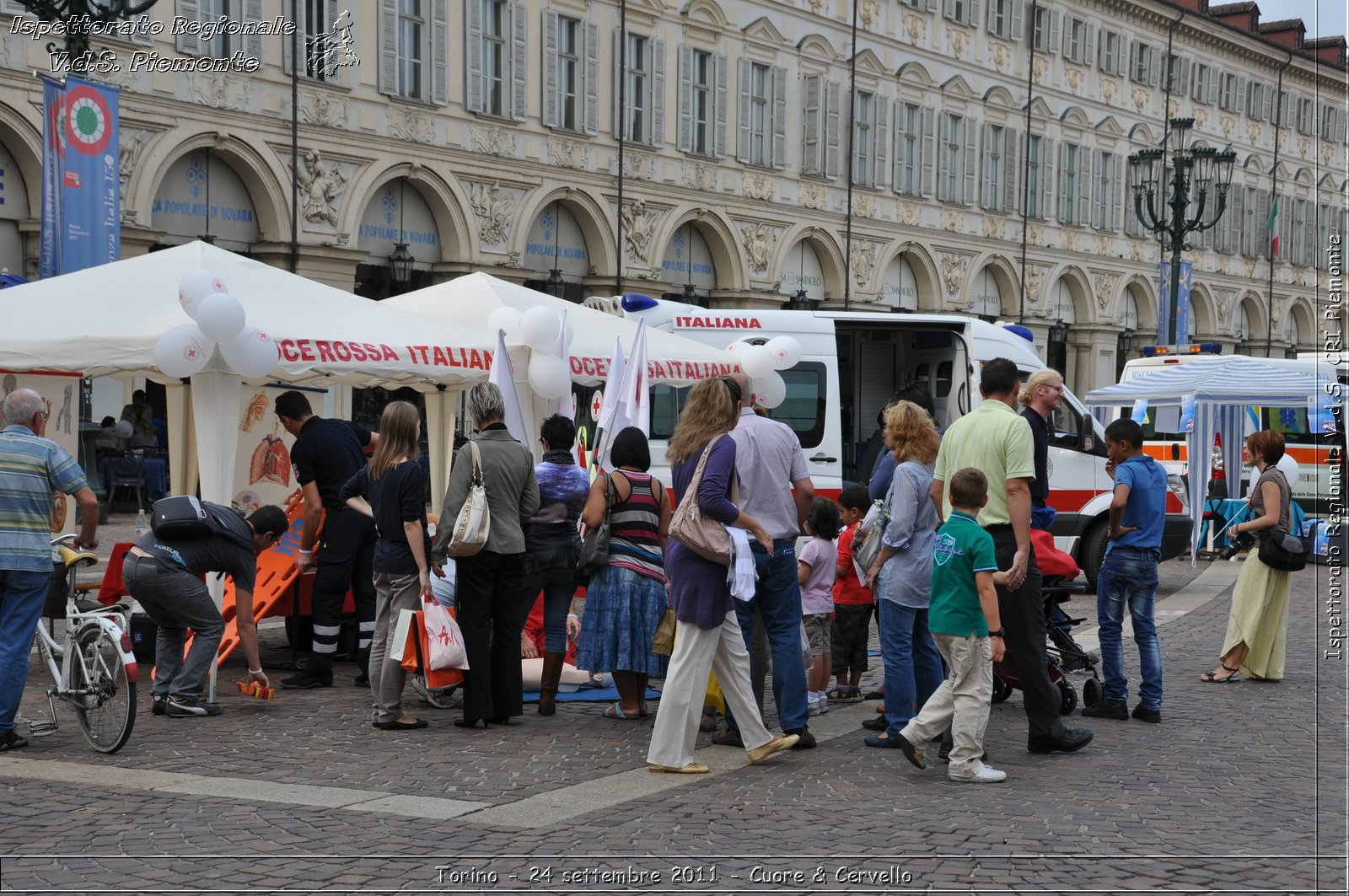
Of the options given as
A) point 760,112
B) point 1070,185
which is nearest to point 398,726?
point 760,112

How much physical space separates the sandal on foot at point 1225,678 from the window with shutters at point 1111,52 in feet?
126

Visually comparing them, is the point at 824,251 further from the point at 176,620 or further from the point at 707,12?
the point at 176,620

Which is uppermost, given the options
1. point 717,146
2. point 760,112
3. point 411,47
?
point 760,112

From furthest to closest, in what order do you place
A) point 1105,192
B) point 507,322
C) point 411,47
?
point 1105,192, point 411,47, point 507,322

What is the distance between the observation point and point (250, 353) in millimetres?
9344

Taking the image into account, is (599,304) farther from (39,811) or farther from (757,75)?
(757,75)

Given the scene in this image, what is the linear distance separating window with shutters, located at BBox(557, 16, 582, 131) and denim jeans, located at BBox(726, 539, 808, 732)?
23.0 m

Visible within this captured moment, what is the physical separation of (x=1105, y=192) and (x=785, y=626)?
41605 mm

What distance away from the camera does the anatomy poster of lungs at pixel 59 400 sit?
12266mm

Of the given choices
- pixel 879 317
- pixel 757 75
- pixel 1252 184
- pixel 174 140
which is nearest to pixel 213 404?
pixel 879 317

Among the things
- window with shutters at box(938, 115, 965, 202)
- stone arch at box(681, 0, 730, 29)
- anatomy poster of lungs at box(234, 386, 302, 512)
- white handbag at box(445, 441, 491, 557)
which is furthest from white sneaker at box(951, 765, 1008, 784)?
window with shutters at box(938, 115, 965, 202)

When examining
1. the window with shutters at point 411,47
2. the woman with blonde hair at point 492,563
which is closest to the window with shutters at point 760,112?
the window with shutters at point 411,47

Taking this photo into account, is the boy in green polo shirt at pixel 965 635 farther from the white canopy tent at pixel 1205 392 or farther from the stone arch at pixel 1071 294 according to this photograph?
the stone arch at pixel 1071 294

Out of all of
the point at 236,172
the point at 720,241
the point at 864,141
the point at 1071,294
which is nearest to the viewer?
the point at 236,172
